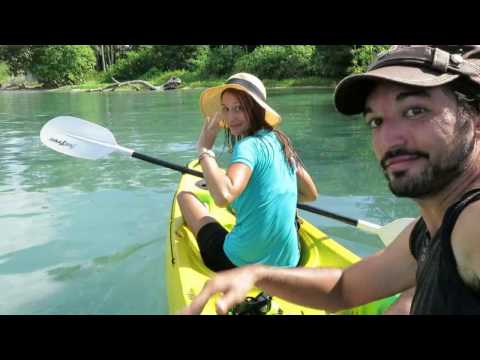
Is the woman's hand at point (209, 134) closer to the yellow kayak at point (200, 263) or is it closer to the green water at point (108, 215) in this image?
→ the yellow kayak at point (200, 263)

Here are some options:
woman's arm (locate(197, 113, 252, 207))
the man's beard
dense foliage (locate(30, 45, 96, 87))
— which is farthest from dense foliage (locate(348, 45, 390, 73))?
dense foliage (locate(30, 45, 96, 87))

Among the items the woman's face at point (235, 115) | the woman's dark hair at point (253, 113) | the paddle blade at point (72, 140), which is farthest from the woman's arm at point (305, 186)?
the paddle blade at point (72, 140)

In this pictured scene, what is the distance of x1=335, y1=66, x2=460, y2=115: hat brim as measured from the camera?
104 cm

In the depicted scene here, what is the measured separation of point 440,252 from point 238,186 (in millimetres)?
1371

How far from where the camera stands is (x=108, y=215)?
5227 mm

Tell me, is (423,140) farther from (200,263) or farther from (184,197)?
(184,197)

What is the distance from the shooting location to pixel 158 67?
1563 inches

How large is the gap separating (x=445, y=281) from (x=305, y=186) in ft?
6.91

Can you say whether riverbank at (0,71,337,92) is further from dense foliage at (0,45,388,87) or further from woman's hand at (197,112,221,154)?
woman's hand at (197,112,221,154)

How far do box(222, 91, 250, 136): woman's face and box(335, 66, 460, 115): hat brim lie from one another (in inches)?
48.4

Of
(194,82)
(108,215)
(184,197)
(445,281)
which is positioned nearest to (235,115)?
(184,197)

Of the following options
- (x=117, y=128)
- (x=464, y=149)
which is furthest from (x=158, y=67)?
(x=464, y=149)

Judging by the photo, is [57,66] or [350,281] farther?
[57,66]

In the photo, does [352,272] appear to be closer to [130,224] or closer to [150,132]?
[130,224]
